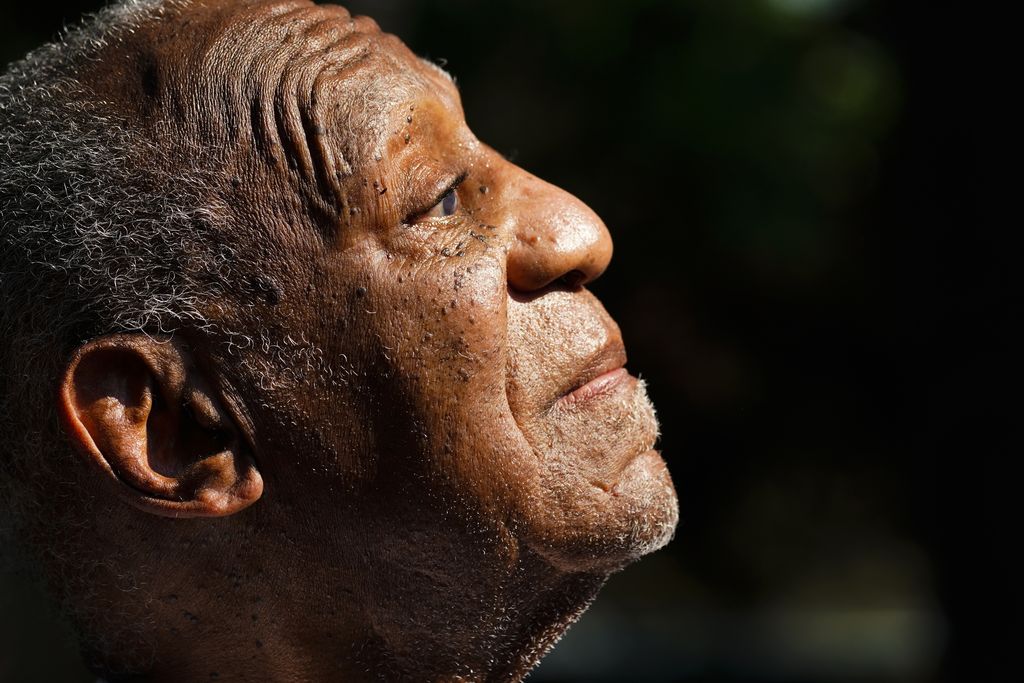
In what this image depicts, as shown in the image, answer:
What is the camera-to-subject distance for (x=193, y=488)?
1.95 m

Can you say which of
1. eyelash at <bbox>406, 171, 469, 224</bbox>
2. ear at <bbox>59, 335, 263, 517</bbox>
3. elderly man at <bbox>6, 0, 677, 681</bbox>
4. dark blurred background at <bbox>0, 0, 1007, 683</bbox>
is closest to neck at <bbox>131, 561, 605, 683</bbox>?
elderly man at <bbox>6, 0, 677, 681</bbox>

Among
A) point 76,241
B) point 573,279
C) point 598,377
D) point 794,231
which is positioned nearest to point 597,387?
point 598,377

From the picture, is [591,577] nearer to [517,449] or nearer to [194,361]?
[517,449]

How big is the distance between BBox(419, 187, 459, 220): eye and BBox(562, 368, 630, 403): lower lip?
397 mm

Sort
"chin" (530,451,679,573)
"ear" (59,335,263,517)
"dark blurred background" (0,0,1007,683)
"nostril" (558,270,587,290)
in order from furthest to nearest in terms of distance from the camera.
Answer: "dark blurred background" (0,0,1007,683), "nostril" (558,270,587,290), "chin" (530,451,679,573), "ear" (59,335,263,517)

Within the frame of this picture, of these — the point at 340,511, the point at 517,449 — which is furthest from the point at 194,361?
the point at 517,449

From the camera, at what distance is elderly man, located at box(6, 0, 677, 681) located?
76.8 inches

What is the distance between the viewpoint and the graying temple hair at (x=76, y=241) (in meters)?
1.95

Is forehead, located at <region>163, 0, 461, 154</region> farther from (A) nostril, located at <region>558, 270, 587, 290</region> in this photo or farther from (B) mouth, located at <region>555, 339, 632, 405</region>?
(B) mouth, located at <region>555, 339, 632, 405</region>

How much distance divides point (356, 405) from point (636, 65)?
5183 mm

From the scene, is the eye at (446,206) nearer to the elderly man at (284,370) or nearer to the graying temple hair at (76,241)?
the elderly man at (284,370)

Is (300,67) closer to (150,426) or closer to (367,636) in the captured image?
(150,426)

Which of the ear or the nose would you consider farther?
the nose

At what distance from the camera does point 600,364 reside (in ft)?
7.16
